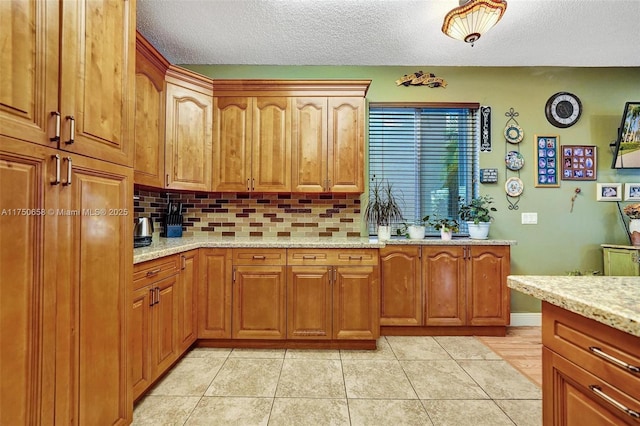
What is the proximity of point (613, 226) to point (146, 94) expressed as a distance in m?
4.67

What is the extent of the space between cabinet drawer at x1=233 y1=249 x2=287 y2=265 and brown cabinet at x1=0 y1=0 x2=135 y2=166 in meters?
1.20

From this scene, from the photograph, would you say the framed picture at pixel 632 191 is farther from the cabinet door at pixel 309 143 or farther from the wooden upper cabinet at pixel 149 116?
the wooden upper cabinet at pixel 149 116

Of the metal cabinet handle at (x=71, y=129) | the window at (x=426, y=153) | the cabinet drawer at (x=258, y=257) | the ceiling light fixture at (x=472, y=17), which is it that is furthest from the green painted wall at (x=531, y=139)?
the metal cabinet handle at (x=71, y=129)

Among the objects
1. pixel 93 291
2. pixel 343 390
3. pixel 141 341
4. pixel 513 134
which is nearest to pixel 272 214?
pixel 141 341

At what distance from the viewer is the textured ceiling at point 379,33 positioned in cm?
221

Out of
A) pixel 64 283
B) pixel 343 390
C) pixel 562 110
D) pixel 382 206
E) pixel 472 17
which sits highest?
pixel 472 17

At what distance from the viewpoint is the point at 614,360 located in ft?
2.34

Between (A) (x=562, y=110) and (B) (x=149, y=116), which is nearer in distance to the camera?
(B) (x=149, y=116)

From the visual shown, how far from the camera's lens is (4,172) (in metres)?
0.83

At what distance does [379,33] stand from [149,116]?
2056 mm

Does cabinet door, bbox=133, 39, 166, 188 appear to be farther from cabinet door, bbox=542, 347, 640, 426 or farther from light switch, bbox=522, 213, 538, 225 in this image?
A: light switch, bbox=522, 213, 538, 225

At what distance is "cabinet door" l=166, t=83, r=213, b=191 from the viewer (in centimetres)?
245

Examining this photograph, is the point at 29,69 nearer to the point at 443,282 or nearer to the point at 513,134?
the point at 443,282

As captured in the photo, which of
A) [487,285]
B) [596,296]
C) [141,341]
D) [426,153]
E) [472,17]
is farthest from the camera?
[426,153]
